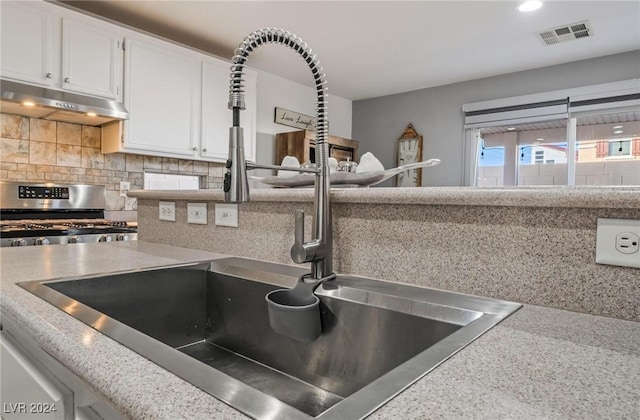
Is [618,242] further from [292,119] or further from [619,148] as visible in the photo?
[292,119]

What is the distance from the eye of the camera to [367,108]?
5301 millimetres

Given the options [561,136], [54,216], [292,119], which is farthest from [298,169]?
[561,136]

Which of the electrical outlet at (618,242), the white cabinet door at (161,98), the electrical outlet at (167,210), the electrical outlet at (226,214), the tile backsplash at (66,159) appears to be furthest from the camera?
the white cabinet door at (161,98)

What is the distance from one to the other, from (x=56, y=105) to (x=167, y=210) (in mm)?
1483

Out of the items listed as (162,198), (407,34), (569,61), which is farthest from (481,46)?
(162,198)

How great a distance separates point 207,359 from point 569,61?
4.28 metres

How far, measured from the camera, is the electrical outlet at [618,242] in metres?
0.62

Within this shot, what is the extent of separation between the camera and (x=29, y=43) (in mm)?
2408

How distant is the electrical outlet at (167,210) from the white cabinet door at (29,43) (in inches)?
62.7

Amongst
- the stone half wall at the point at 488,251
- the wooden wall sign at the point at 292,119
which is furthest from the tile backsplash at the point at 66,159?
the stone half wall at the point at 488,251

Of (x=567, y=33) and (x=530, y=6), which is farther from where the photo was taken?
(x=567, y=33)

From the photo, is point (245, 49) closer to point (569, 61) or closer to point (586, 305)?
point (586, 305)

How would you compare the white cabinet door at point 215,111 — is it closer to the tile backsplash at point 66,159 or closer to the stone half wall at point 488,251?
the tile backsplash at point 66,159

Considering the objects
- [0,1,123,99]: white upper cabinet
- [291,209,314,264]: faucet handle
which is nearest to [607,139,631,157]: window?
[291,209,314,264]: faucet handle
